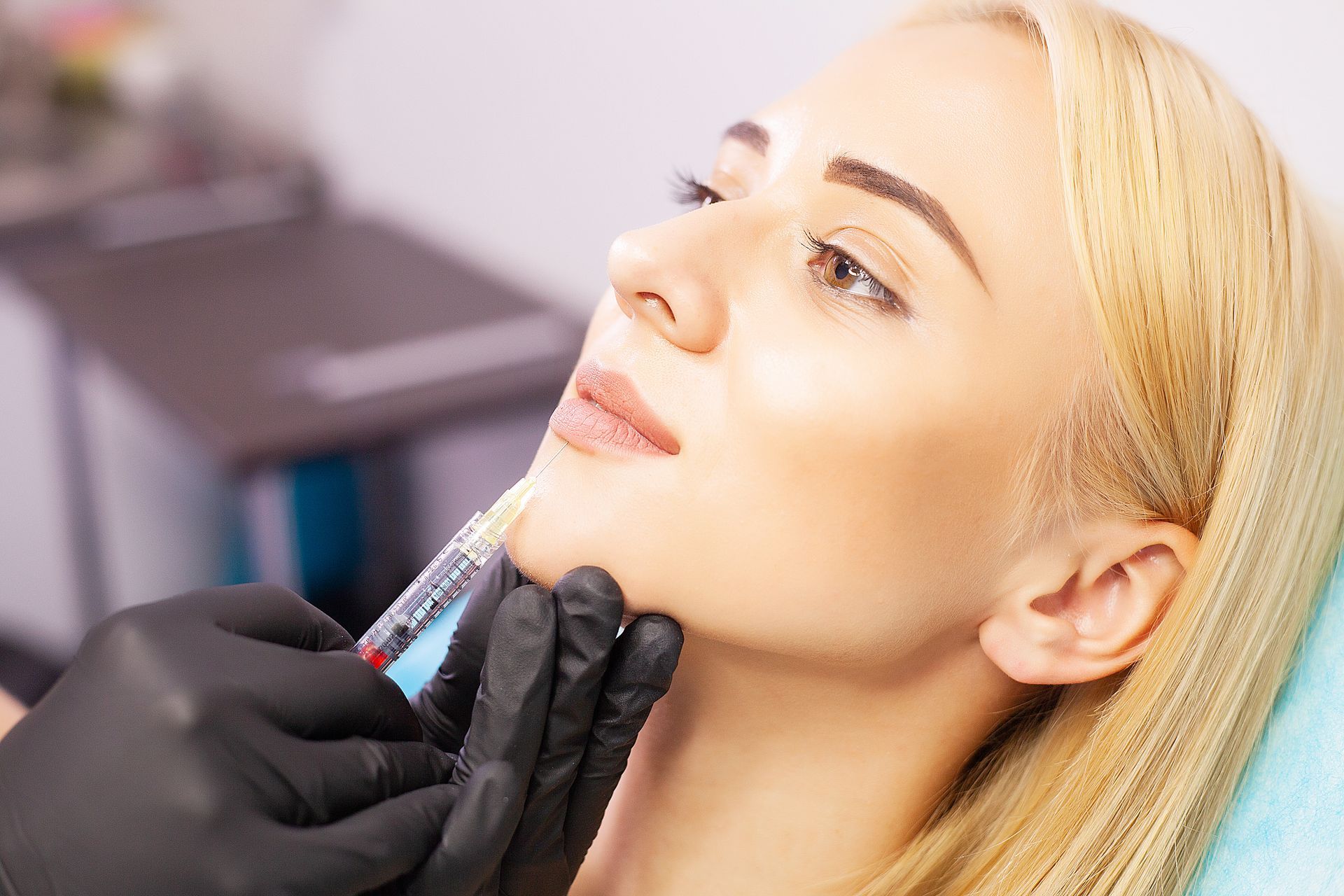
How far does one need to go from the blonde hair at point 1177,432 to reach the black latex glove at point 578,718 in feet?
0.92

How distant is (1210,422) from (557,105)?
1737mm

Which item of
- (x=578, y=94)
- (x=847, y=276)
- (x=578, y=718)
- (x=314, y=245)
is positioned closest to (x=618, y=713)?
(x=578, y=718)

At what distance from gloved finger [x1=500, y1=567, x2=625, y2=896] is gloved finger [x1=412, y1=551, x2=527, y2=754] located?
6.6 inches

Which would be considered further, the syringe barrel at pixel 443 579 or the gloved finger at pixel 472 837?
the syringe barrel at pixel 443 579

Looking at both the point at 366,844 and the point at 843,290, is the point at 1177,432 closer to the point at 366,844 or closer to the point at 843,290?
the point at 843,290

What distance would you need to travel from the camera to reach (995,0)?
44.5 inches

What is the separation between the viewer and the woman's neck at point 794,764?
104cm

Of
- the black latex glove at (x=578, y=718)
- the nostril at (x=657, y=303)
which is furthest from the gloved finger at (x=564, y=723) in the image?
the nostril at (x=657, y=303)

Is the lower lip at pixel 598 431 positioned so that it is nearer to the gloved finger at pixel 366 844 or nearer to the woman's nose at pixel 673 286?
the woman's nose at pixel 673 286

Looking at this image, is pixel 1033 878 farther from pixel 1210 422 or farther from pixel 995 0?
pixel 995 0

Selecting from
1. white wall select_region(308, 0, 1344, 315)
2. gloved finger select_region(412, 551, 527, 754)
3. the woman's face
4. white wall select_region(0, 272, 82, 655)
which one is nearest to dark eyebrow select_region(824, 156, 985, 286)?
the woman's face

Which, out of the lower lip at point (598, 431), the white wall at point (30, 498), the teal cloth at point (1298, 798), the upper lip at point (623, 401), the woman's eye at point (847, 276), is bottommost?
the white wall at point (30, 498)

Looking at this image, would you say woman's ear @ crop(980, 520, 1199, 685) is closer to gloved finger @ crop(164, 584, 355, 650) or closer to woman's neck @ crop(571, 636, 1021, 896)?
woman's neck @ crop(571, 636, 1021, 896)

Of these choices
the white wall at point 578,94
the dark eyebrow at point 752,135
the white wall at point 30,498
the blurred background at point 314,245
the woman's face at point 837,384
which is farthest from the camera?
the white wall at point 30,498
